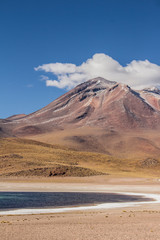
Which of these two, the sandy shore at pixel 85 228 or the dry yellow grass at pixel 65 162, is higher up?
the dry yellow grass at pixel 65 162

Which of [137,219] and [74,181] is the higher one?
[74,181]

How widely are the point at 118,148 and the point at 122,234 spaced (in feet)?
562

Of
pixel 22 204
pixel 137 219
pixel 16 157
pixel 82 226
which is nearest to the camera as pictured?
pixel 82 226

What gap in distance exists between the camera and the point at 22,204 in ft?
97.1

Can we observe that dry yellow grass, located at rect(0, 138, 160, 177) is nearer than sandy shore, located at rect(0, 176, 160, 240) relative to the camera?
No

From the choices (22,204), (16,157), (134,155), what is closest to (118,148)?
(134,155)

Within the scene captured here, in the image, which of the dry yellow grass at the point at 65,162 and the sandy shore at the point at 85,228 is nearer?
the sandy shore at the point at 85,228

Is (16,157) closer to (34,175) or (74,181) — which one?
(34,175)

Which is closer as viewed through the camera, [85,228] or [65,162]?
[85,228]

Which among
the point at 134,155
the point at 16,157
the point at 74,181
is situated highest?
the point at 134,155

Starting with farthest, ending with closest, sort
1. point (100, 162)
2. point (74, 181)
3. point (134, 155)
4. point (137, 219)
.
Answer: point (134, 155) < point (100, 162) < point (74, 181) < point (137, 219)

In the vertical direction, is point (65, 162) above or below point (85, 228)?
above

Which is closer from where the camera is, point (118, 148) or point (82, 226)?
point (82, 226)

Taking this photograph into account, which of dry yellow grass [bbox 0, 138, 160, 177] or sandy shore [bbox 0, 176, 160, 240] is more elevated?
dry yellow grass [bbox 0, 138, 160, 177]
